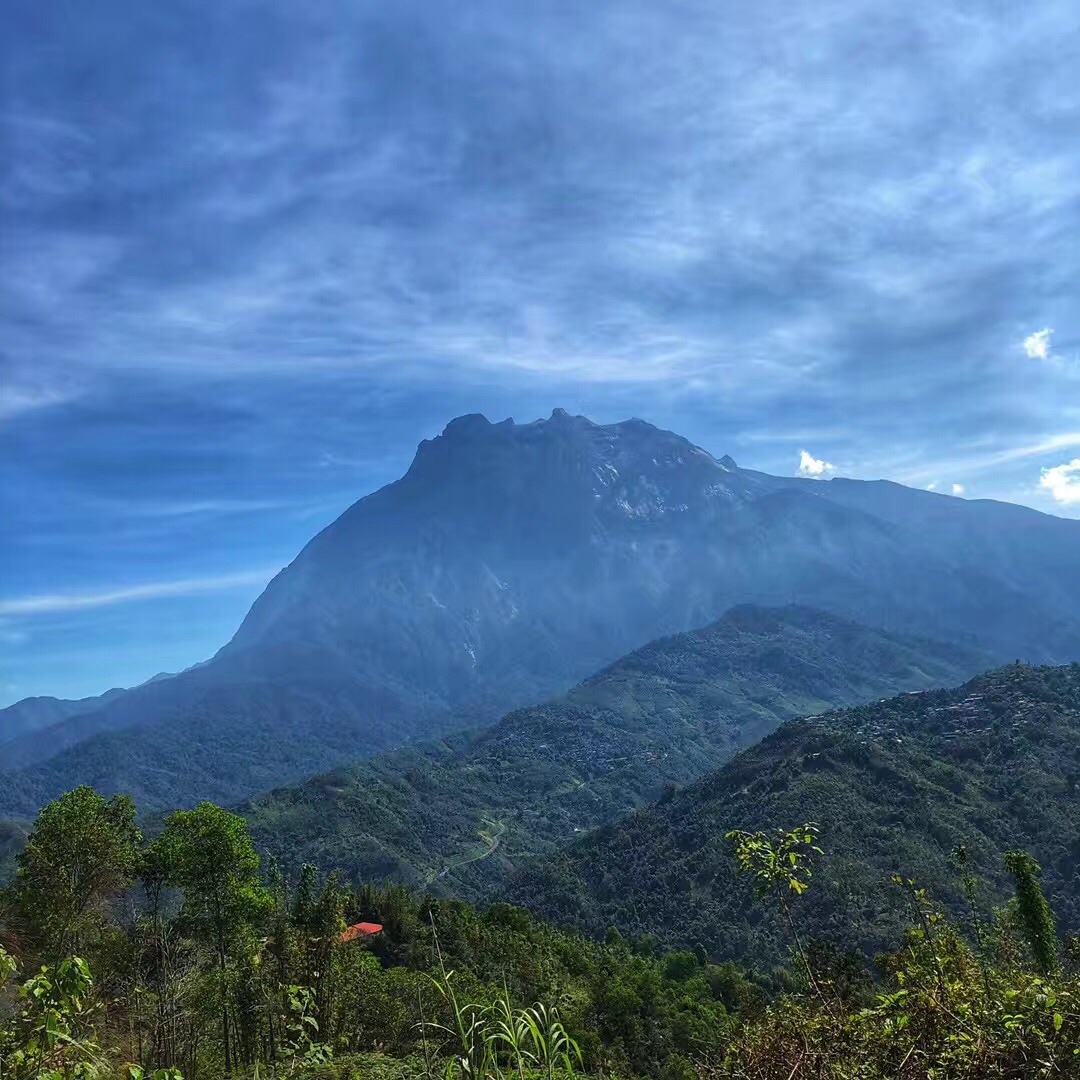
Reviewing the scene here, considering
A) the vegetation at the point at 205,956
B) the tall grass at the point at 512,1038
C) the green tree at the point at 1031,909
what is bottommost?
the green tree at the point at 1031,909

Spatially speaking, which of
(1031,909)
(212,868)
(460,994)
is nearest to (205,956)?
(212,868)

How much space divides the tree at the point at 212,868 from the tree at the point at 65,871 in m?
2.87

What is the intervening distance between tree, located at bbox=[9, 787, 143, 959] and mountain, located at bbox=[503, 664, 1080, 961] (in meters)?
68.3

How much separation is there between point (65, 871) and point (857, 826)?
335ft

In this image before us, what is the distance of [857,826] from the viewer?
101375mm

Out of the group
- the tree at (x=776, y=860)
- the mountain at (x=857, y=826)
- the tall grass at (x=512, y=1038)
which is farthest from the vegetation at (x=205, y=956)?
the mountain at (x=857, y=826)

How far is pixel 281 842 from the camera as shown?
486ft

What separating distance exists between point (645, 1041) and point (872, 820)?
70326 millimetres

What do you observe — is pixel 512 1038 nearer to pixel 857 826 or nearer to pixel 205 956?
pixel 205 956

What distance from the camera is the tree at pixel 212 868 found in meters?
29.3

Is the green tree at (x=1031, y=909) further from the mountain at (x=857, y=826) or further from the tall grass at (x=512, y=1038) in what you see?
the mountain at (x=857, y=826)

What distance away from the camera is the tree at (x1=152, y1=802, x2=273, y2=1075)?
29266 millimetres

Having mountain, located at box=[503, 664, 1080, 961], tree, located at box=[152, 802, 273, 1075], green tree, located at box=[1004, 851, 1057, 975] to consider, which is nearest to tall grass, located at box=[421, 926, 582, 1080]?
tree, located at box=[152, 802, 273, 1075]

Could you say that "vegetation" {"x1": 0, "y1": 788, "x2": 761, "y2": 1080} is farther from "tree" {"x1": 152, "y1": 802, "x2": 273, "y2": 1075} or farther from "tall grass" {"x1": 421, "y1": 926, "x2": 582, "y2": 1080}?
"tall grass" {"x1": 421, "y1": 926, "x2": 582, "y2": 1080}
